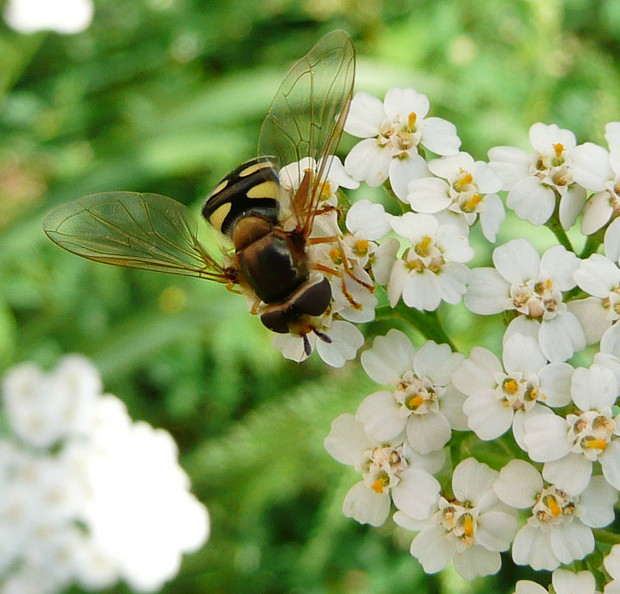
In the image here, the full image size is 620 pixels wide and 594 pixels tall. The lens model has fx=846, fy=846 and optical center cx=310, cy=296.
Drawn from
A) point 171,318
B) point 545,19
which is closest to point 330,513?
point 171,318

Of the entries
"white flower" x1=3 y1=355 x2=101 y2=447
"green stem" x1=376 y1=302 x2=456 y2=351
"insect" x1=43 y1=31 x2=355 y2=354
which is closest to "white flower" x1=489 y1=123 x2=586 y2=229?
"green stem" x1=376 y1=302 x2=456 y2=351

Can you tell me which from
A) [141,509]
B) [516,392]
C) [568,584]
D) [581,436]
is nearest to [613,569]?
[568,584]

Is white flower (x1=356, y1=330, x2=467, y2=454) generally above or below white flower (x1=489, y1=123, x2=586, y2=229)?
below

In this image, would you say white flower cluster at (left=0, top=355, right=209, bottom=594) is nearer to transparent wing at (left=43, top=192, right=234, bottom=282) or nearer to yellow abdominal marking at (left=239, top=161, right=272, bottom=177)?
transparent wing at (left=43, top=192, right=234, bottom=282)

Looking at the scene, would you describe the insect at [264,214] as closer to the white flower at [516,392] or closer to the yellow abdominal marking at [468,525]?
the white flower at [516,392]

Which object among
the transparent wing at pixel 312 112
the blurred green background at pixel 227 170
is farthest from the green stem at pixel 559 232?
the blurred green background at pixel 227 170

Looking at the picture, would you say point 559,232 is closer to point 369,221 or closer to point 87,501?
point 369,221

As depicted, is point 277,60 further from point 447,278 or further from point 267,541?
point 447,278
